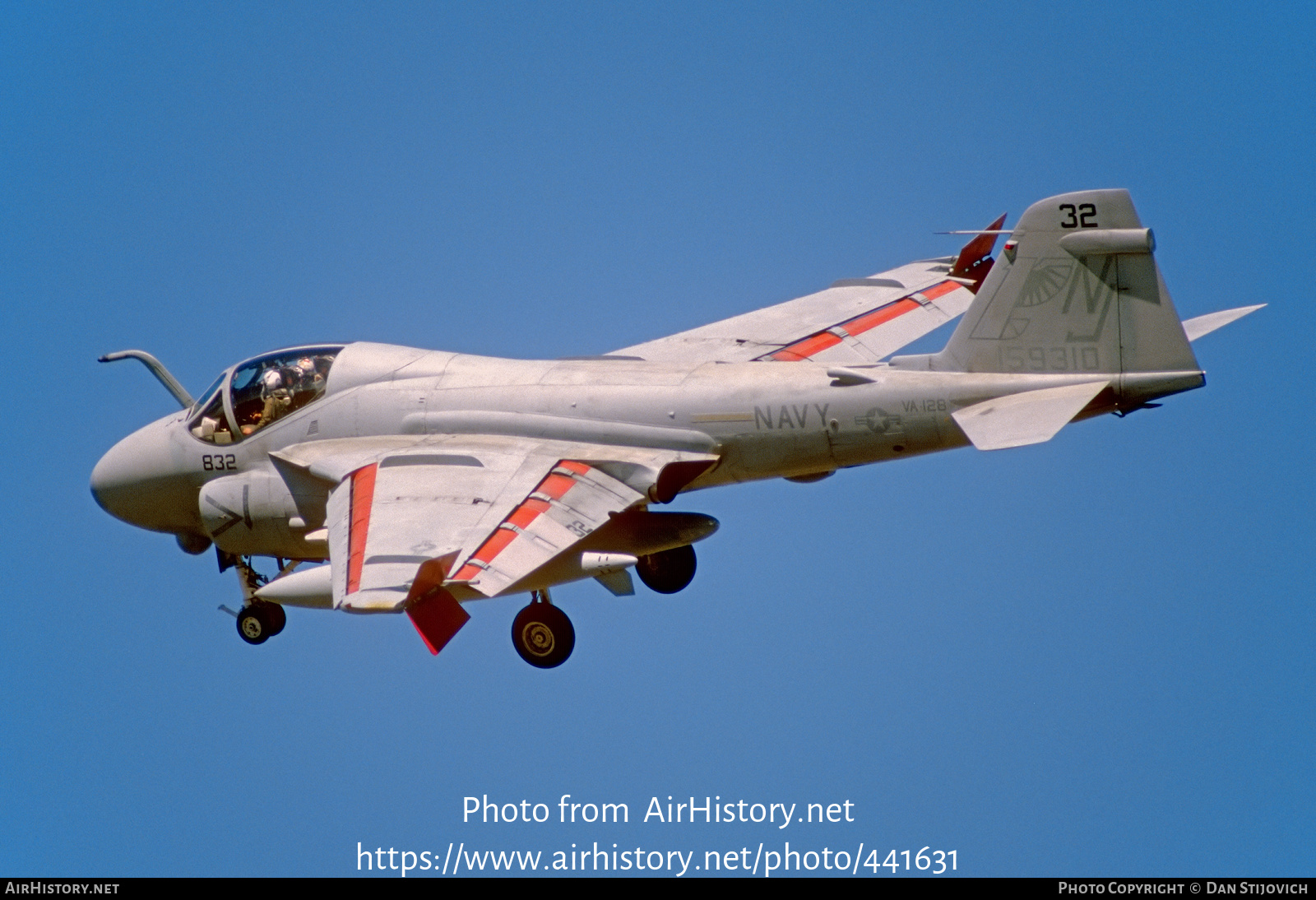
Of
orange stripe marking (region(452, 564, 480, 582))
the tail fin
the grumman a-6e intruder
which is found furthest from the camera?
the tail fin

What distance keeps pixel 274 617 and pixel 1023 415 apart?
36.7ft

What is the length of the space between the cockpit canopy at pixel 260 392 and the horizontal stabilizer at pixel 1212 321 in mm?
11598

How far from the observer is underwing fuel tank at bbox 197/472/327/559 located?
31141 millimetres

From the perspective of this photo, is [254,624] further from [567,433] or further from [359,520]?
[567,433]

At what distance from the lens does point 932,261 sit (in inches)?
1506

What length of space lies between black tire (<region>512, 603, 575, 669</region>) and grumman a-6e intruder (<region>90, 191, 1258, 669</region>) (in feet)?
0.09

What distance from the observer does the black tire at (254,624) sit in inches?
1273

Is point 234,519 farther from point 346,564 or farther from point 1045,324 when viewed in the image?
point 1045,324

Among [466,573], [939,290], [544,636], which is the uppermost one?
[939,290]

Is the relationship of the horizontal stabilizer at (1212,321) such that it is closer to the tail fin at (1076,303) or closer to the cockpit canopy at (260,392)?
the tail fin at (1076,303)

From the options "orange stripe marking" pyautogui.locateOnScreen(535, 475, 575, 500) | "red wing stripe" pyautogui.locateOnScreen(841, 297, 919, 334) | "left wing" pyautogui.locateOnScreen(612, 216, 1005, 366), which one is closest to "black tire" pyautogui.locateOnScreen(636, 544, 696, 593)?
"left wing" pyautogui.locateOnScreen(612, 216, 1005, 366)

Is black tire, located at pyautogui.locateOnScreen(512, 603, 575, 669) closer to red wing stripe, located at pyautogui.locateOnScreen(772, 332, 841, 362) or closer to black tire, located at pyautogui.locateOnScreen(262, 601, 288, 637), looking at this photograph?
black tire, located at pyautogui.locateOnScreen(262, 601, 288, 637)

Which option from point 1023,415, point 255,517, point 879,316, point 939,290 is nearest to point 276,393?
point 255,517

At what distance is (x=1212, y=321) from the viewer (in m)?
29.0
